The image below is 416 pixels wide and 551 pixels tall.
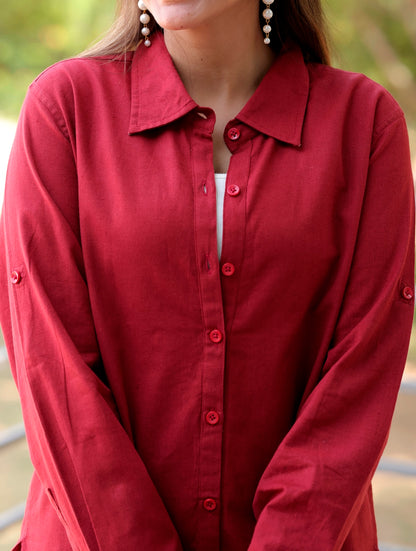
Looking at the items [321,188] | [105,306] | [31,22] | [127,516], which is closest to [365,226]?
[321,188]

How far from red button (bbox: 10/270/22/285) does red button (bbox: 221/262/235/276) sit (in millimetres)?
323

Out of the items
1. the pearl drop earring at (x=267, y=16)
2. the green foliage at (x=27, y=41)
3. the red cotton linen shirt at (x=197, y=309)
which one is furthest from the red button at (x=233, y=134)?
the green foliage at (x=27, y=41)

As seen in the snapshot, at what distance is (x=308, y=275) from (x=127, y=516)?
481 millimetres

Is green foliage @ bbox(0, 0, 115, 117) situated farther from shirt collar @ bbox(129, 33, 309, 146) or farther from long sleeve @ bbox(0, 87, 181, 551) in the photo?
long sleeve @ bbox(0, 87, 181, 551)

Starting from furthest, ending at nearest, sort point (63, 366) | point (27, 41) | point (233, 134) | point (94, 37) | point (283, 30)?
point (27, 41) → point (94, 37) → point (283, 30) → point (233, 134) → point (63, 366)

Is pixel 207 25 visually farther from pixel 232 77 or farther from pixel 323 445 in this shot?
pixel 323 445

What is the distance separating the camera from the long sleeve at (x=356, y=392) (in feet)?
4.46

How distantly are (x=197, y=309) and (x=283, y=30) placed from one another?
22.4 inches

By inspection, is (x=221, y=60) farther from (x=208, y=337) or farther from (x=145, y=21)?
(x=208, y=337)

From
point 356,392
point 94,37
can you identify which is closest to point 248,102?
point 356,392

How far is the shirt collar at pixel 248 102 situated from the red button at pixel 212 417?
0.47 m

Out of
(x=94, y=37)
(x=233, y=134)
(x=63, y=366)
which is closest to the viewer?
(x=63, y=366)

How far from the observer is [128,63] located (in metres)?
1.53

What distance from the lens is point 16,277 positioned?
1.37 m
